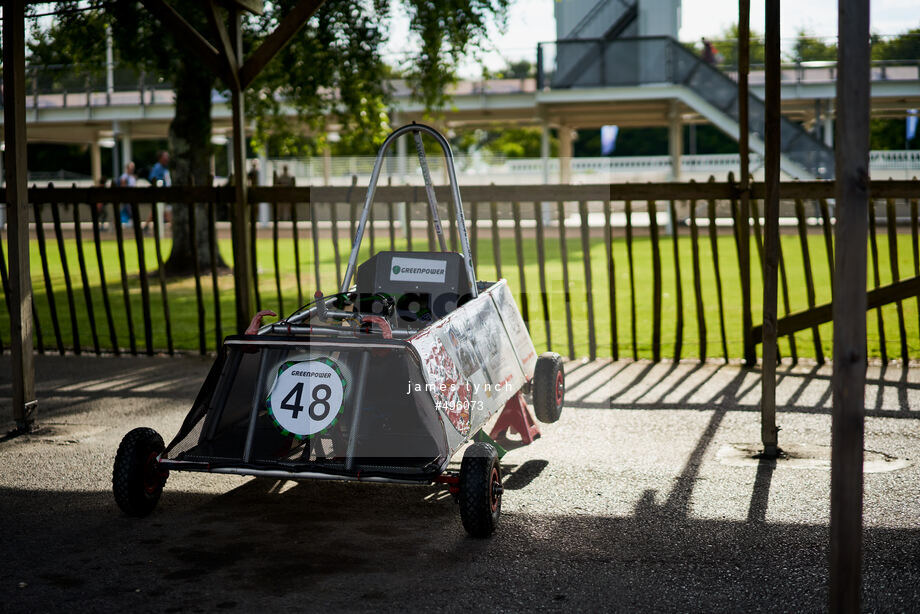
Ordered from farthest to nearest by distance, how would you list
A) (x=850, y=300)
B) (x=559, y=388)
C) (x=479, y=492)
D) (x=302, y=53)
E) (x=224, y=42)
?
(x=302, y=53)
(x=224, y=42)
(x=559, y=388)
(x=479, y=492)
(x=850, y=300)

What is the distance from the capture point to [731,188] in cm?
877

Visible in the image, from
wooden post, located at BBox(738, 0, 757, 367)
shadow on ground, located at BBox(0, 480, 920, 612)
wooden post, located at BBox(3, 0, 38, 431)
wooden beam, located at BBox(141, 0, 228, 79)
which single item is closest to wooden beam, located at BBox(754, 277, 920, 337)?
wooden post, located at BBox(738, 0, 757, 367)

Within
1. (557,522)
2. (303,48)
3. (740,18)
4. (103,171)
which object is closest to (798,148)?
(303,48)

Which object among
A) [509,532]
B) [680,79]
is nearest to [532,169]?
[680,79]

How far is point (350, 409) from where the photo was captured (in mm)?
4887

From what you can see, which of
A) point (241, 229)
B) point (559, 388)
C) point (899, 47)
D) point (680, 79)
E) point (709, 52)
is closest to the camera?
point (559, 388)

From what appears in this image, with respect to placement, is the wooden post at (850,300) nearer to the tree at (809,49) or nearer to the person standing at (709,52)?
the person standing at (709,52)

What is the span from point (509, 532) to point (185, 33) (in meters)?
5.09

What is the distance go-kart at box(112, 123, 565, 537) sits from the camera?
179 inches

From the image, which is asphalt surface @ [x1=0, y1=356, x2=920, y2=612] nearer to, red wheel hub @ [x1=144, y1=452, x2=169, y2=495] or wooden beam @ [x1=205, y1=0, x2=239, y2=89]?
red wheel hub @ [x1=144, y1=452, x2=169, y2=495]

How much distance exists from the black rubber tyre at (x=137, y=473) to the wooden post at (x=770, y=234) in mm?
3556

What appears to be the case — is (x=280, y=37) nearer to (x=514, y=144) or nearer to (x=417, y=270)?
(x=417, y=270)

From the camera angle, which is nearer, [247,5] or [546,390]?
[546,390]

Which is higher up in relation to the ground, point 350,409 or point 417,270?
point 417,270
